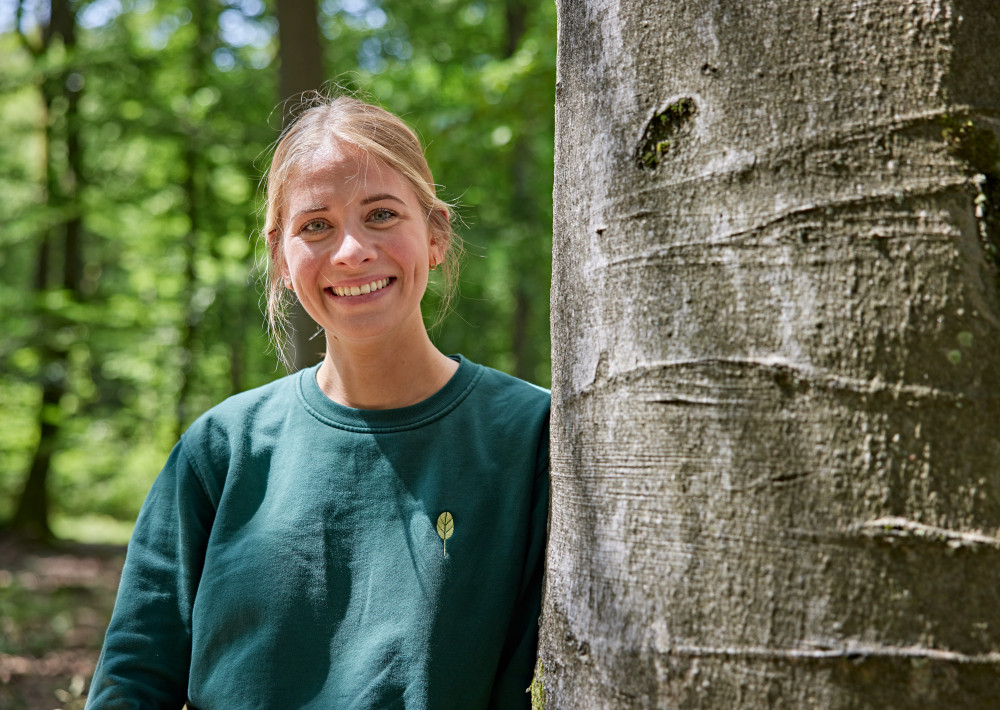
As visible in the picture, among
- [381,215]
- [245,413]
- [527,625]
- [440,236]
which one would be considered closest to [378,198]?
[381,215]

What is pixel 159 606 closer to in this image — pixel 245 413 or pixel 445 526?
pixel 245 413

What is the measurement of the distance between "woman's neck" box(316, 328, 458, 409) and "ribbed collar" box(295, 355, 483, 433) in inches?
1.4

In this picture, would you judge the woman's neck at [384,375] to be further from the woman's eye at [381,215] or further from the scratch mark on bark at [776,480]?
the scratch mark on bark at [776,480]

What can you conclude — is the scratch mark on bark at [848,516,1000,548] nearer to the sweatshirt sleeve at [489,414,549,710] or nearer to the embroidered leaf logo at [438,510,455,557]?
the sweatshirt sleeve at [489,414,549,710]

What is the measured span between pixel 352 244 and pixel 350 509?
0.58 meters

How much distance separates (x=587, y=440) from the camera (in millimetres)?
1229

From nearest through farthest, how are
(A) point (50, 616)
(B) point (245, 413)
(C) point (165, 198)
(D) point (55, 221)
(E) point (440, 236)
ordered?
(B) point (245, 413)
(E) point (440, 236)
(A) point (50, 616)
(D) point (55, 221)
(C) point (165, 198)

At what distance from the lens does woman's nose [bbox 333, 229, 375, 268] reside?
1.85 m

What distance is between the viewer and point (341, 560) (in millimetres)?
1778

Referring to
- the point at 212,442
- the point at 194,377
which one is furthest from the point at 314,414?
the point at 194,377

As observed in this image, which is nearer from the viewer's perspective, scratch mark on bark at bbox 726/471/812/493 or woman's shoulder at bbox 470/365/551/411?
scratch mark on bark at bbox 726/471/812/493

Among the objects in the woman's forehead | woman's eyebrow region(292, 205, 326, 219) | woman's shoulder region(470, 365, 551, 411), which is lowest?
woman's shoulder region(470, 365, 551, 411)

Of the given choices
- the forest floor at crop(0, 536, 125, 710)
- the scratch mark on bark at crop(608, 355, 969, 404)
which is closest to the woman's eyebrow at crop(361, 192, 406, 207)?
the scratch mark on bark at crop(608, 355, 969, 404)

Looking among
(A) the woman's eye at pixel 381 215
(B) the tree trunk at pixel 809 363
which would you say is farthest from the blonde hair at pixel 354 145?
(B) the tree trunk at pixel 809 363
